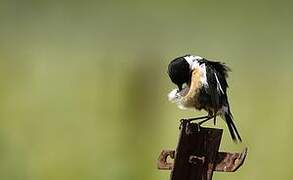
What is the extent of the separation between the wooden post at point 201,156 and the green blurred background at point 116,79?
0.76 m

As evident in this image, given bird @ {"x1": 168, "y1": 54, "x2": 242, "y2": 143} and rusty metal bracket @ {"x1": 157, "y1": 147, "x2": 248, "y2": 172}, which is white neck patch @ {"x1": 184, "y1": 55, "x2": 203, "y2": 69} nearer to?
bird @ {"x1": 168, "y1": 54, "x2": 242, "y2": 143}

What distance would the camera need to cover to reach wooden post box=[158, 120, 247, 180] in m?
1.21

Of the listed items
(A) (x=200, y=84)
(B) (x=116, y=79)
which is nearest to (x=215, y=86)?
(A) (x=200, y=84)

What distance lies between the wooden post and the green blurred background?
29.8 inches

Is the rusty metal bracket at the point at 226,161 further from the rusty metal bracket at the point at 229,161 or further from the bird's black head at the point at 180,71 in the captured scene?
the bird's black head at the point at 180,71

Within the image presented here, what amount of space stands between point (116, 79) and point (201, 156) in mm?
868

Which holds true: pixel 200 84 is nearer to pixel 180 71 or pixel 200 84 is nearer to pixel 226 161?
pixel 180 71

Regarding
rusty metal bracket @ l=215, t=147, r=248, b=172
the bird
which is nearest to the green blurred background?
the bird

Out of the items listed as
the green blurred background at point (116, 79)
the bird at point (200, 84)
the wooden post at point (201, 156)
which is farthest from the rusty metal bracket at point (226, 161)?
the green blurred background at point (116, 79)

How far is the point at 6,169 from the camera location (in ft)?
6.80

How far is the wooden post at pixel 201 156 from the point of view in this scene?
3.98 ft

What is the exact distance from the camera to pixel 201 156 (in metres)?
1.22

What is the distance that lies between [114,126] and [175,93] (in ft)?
1.66

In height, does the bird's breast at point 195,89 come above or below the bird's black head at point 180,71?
below
